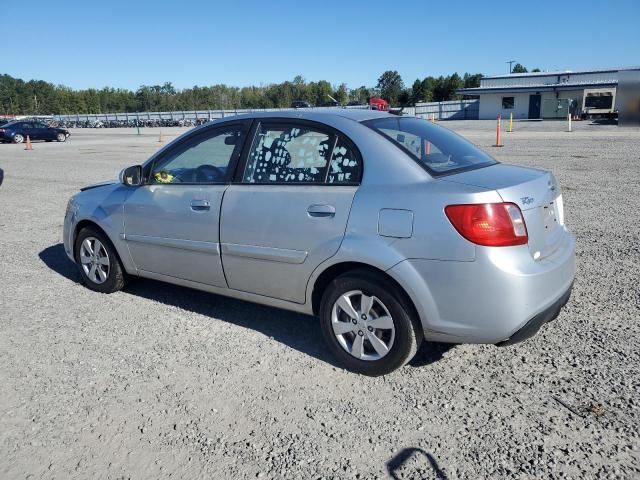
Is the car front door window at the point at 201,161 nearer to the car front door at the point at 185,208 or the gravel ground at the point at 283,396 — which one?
the car front door at the point at 185,208

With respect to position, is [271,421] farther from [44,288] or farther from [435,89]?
[435,89]

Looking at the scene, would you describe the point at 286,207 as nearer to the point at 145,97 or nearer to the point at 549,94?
the point at 549,94

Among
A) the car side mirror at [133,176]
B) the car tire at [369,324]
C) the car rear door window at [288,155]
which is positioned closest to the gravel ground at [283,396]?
the car tire at [369,324]

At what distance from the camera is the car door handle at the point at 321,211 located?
A: 333cm

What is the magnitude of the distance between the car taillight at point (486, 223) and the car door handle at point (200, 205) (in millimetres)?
1876

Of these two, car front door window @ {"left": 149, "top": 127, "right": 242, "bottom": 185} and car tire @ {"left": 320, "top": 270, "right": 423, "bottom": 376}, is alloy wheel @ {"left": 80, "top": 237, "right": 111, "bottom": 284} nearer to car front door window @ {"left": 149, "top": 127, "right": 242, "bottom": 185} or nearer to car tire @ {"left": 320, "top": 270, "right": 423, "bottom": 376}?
car front door window @ {"left": 149, "top": 127, "right": 242, "bottom": 185}

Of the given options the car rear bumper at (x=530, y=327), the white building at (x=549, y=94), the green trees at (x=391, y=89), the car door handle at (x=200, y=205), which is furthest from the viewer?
the white building at (x=549, y=94)

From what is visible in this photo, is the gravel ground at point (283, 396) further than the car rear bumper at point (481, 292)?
No

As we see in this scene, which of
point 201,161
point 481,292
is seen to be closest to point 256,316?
point 201,161

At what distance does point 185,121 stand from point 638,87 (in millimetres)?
54147

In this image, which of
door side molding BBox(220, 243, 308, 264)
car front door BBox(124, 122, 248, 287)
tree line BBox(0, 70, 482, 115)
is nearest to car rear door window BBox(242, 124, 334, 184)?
car front door BBox(124, 122, 248, 287)

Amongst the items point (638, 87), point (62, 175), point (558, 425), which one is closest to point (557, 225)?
point (558, 425)

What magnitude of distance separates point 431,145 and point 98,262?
3314 mm

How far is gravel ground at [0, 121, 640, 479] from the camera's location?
261 centimetres
